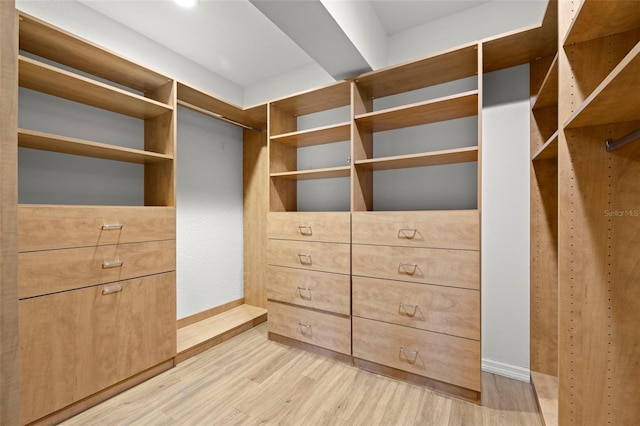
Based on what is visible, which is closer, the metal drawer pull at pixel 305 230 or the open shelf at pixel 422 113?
the open shelf at pixel 422 113

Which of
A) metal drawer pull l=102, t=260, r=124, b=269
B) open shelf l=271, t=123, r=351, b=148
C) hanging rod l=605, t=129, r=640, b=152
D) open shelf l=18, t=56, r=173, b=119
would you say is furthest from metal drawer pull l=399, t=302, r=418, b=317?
open shelf l=18, t=56, r=173, b=119

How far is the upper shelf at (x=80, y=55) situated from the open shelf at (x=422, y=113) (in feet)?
5.02

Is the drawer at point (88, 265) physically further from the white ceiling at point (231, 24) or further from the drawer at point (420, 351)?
the white ceiling at point (231, 24)

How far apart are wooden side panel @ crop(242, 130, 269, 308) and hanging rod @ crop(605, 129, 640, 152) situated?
252cm

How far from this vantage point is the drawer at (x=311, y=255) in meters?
2.06

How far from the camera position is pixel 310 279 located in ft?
7.26

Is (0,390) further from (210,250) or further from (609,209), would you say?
(210,250)

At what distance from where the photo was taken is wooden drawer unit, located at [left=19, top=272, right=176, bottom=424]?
1383 millimetres

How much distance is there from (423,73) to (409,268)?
135cm

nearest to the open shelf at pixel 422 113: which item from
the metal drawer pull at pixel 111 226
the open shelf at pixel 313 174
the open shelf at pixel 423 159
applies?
the open shelf at pixel 423 159

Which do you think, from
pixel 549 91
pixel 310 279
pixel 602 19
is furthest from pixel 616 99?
pixel 310 279

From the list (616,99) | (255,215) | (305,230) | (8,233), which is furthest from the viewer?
(255,215)

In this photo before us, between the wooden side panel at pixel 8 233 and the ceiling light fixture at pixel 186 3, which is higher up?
A: the ceiling light fixture at pixel 186 3

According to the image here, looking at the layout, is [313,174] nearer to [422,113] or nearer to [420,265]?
[422,113]
